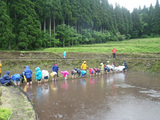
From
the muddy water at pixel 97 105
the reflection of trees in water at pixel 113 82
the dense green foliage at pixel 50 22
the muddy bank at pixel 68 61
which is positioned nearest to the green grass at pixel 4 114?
the muddy water at pixel 97 105

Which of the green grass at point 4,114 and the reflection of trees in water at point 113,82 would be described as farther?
the reflection of trees in water at point 113,82

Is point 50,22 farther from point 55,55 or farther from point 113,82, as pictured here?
point 113,82

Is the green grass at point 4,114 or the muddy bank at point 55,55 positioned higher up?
the muddy bank at point 55,55

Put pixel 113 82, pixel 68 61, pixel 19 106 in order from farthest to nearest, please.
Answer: pixel 68 61 → pixel 113 82 → pixel 19 106

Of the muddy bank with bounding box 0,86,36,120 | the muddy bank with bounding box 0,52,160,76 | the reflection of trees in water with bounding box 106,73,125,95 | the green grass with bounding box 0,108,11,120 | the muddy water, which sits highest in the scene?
the muddy bank with bounding box 0,52,160,76

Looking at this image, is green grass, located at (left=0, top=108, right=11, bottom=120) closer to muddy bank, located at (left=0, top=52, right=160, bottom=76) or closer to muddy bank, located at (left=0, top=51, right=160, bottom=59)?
muddy bank, located at (left=0, top=52, right=160, bottom=76)

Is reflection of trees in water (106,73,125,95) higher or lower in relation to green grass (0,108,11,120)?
lower

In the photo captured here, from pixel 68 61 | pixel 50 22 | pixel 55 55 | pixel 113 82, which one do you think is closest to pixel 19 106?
pixel 113 82

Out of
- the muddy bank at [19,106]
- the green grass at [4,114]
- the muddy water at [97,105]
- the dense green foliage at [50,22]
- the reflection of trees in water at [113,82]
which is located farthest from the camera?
the dense green foliage at [50,22]

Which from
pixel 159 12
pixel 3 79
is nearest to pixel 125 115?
pixel 3 79

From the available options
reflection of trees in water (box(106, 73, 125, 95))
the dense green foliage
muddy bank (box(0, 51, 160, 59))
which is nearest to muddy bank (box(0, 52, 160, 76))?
muddy bank (box(0, 51, 160, 59))

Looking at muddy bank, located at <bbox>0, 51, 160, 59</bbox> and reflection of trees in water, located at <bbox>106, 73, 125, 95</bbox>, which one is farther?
muddy bank, located at <bbox>0, 51, 160, 59</bbox>

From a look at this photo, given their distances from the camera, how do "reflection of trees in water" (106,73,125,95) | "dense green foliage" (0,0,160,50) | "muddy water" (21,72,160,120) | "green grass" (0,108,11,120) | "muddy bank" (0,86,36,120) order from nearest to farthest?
"green grass" (0,108,11,120), "muddy bank" (0,86,36,120), "muddy water" (21,72,160,120), "reflection of trees in water" (106,73,125,95), "dense green foliage" (0,0,160,50)

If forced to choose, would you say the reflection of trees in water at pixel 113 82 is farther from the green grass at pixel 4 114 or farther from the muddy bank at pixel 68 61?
the muddy bank at pixel 68 61
